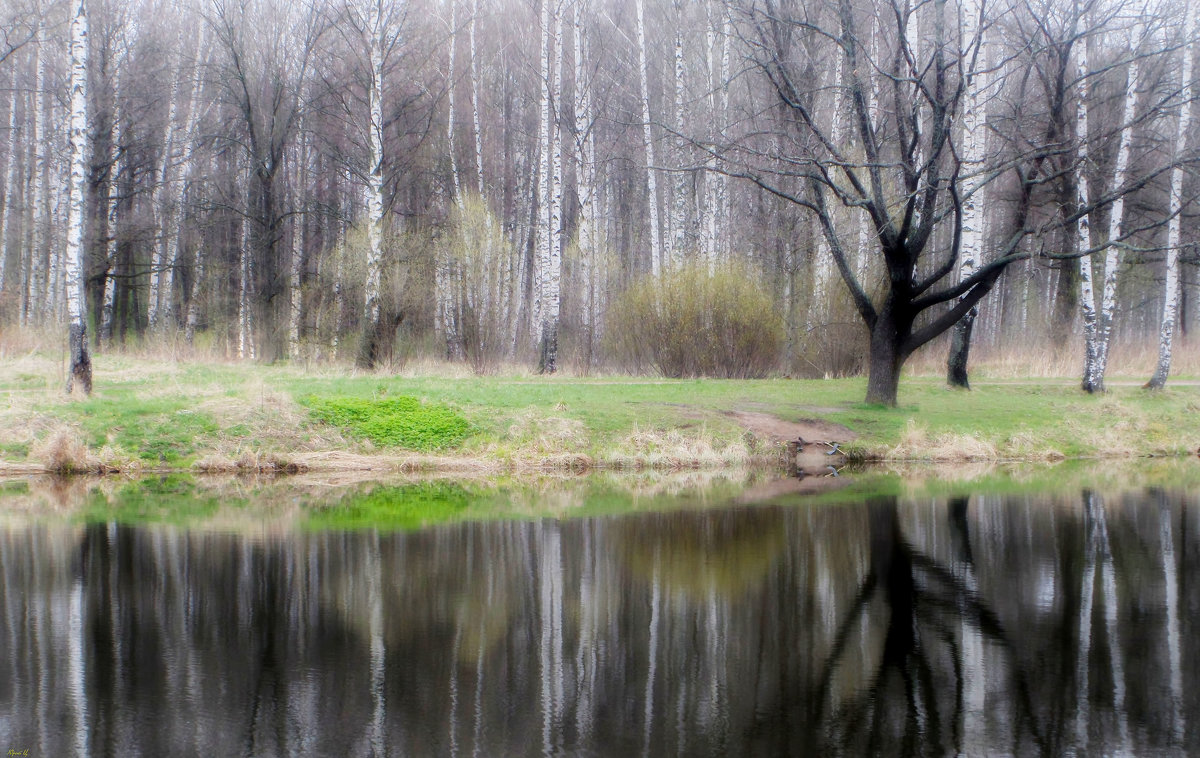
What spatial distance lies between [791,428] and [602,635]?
11864 mm

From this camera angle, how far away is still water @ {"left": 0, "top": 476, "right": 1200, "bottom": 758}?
5539mm

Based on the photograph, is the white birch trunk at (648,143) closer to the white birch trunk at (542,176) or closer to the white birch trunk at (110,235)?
the white birch trunk at (542,176)

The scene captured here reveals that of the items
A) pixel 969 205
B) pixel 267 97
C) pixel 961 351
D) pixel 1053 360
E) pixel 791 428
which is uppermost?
pixel 267 97

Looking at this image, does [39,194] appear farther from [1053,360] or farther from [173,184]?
[1053,360]

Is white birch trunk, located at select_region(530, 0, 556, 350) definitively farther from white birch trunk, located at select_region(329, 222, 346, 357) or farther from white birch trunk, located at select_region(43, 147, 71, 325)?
white birch trunk, located at select_region(43, 147, 71, 325)

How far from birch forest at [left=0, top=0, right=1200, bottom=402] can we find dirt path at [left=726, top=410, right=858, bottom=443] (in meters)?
2.26

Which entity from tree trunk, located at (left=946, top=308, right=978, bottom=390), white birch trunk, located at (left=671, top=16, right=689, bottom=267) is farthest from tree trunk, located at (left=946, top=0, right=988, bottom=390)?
white birch trunk, located at (left=671, top=16, right=689, bottom=267)

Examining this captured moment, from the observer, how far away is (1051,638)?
7.27 meters

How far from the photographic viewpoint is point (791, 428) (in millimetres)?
18672

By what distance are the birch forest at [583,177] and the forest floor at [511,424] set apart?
6.00 ft

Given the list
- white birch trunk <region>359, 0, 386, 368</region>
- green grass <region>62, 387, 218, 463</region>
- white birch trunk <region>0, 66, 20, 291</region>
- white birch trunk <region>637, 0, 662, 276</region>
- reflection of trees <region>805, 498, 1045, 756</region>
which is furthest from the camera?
white birch trunk <region>0, 66, 20, 291</region>

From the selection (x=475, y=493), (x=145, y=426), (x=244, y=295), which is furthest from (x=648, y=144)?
(x=145, y=426)

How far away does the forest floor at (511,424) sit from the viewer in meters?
16.3

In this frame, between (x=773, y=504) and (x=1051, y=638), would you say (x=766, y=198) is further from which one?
(x=1051, y=638)
